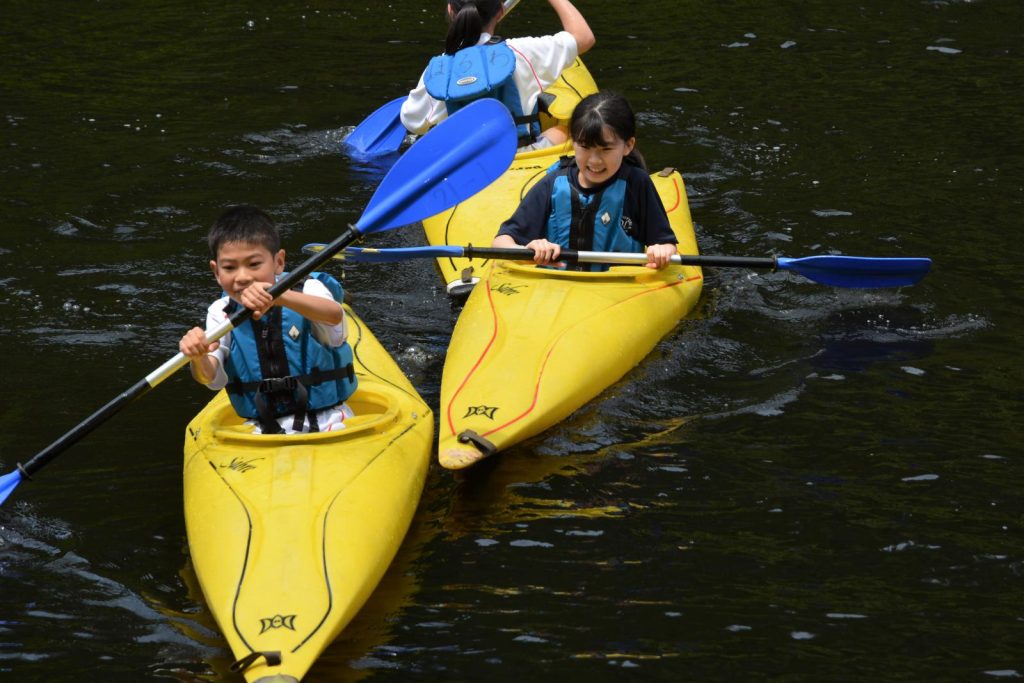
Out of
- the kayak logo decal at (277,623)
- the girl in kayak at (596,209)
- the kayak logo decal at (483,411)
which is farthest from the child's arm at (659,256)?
the kayak logo decal at (277,623)

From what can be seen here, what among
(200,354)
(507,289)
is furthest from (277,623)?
(507,289)

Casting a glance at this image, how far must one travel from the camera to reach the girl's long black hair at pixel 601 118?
519cm

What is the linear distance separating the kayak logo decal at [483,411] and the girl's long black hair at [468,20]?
2.63 m

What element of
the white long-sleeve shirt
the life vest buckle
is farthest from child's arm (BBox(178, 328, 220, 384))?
the white long-sleeve shirt

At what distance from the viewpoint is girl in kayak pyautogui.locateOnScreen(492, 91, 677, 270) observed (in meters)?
5.36

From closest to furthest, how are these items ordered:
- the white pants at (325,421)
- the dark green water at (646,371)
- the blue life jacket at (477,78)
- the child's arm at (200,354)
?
1. the dark green water at (646,371)
2. the child's arm at (200,354)
3. the white pants at (325,421)
4. the blue life jacket at (477,78)

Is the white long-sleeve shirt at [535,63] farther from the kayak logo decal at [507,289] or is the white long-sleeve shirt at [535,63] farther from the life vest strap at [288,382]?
the life vest strap at [288,382]

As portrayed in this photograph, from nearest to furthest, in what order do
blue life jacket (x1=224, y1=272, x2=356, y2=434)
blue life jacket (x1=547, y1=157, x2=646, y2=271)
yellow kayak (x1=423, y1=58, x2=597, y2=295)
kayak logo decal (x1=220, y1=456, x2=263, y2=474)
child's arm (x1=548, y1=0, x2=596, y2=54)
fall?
kayak logo decal (x1=220, y1=456, x2=263, y2=474) → blue life jacket (x1=224, y1=272, x2=356, y2=434) → blue life jacket (x1=547, y1=157, x2=646, y2=271) → yellow kayak (x1=423, y1=58, x2=597, y2=295) → child's arm (x1=548, y1=0, x2=596, y2=54)

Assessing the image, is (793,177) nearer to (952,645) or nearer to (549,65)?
(549,65)

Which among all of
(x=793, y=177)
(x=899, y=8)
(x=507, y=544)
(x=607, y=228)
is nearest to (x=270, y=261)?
(x=507, y=544)

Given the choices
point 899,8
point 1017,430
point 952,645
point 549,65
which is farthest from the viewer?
point 899,8

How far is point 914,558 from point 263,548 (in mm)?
1812

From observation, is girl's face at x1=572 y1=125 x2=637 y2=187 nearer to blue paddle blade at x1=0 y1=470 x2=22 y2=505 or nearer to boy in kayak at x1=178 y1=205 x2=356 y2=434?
boy in kayak at x1=178 y1=205 x2=356 y2=434

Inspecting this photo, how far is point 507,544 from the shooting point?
418 centimetres
